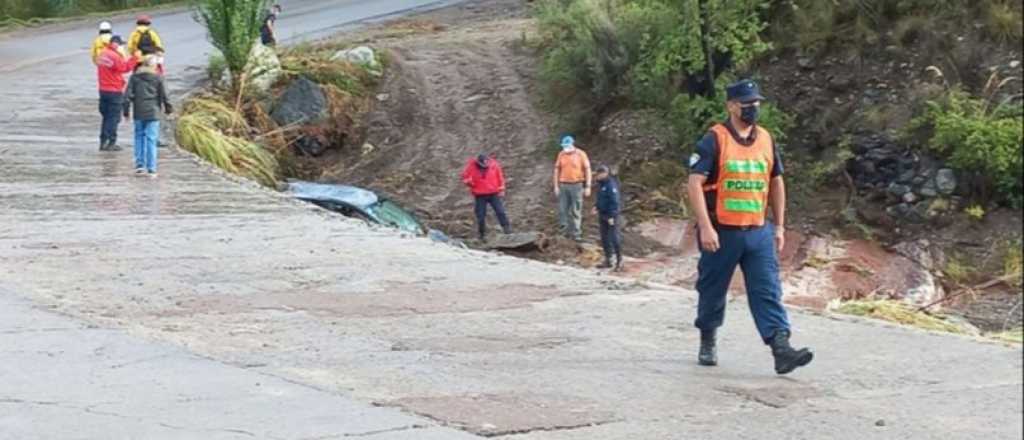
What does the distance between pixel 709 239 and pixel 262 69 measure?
1115 inches

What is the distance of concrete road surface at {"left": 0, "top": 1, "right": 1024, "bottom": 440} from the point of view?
26.3 ft

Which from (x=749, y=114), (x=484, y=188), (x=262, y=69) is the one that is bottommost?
(x=484, y=188)

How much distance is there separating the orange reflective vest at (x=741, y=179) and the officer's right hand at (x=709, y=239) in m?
0.11

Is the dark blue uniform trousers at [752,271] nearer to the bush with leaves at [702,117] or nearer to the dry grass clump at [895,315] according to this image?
the dry grass clump at [895,315]

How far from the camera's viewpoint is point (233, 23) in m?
32.0

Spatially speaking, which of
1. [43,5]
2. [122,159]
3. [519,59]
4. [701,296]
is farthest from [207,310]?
[43,5]

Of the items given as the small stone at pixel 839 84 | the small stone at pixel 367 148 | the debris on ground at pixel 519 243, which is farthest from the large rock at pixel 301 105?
the small stone at pixel 839 84

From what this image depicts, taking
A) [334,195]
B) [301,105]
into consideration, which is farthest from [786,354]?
[301,105]

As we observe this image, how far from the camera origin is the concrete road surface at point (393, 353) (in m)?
8.02

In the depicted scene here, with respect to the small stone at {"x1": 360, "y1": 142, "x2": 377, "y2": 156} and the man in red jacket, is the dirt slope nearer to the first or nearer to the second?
the small stone at {"x1": 360, "y1": 142, "x2": 377, "y2": 156}

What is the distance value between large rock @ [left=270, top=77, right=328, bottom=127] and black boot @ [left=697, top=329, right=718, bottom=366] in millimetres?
27501

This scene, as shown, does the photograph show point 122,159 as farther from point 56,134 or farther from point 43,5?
point 43,5

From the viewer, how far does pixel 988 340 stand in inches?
405

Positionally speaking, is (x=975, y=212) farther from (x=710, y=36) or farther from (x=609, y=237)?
(x=710, y=36)
